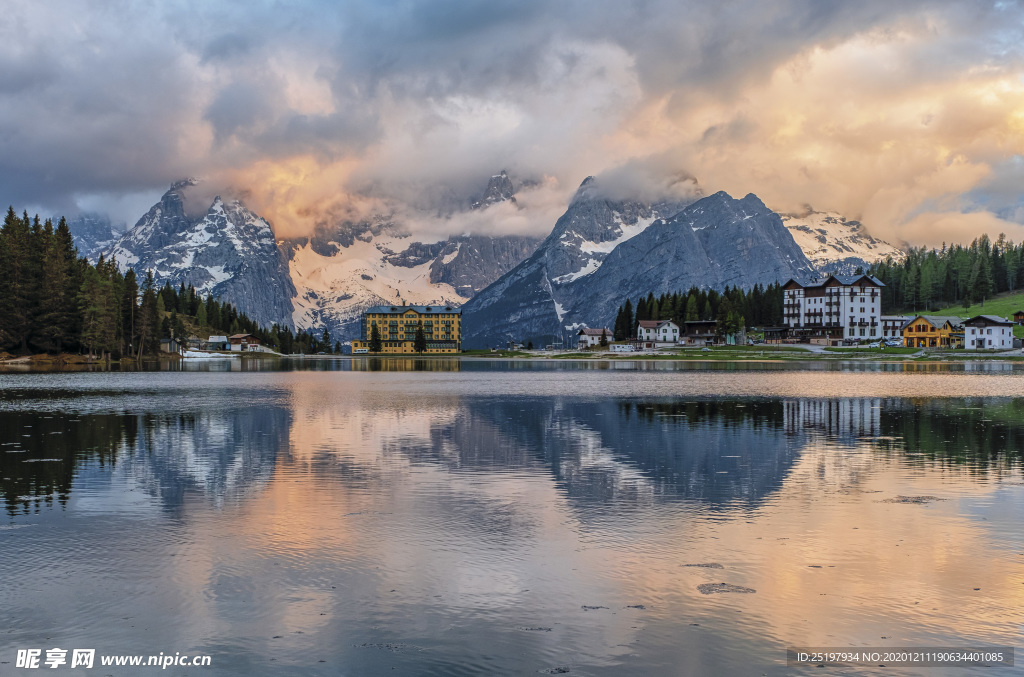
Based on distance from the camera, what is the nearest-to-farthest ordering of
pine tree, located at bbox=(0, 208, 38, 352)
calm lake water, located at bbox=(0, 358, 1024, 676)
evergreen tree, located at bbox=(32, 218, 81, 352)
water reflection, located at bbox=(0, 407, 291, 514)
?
calm lake water, located at bbox=(0, 358, 1024, 676) < water reflection, located at bbox=(0, 407, 291, 514) < pine tree, located at bbox=(0, 208, 38, 352) < evergreen tree, located at bbox=(32, 218, 81, 352)

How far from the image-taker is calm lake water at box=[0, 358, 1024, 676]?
15805mm

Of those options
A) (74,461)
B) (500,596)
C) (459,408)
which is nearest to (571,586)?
(500,596)

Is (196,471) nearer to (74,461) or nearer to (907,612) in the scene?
(74,461)

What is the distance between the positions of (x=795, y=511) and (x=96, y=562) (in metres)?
21.3

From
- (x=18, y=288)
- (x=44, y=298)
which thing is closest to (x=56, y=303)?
(x=44, y=298)

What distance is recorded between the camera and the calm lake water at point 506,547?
15805 mm

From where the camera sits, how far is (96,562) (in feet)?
68.7

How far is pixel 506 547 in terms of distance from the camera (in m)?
22.3

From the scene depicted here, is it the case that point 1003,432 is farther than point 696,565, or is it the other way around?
point 1003,432

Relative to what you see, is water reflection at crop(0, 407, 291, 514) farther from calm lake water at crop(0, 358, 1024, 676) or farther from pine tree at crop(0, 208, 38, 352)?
pine tree at crop(0, 208, 38, 352)

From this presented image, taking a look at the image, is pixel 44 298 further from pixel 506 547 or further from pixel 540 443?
pixel 506 547

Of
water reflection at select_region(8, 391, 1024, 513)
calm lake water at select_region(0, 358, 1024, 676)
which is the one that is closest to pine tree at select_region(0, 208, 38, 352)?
water reflection at select_region(8, 391, 1024, 513)

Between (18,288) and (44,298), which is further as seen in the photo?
(44,298)

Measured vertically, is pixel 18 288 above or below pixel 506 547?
above
